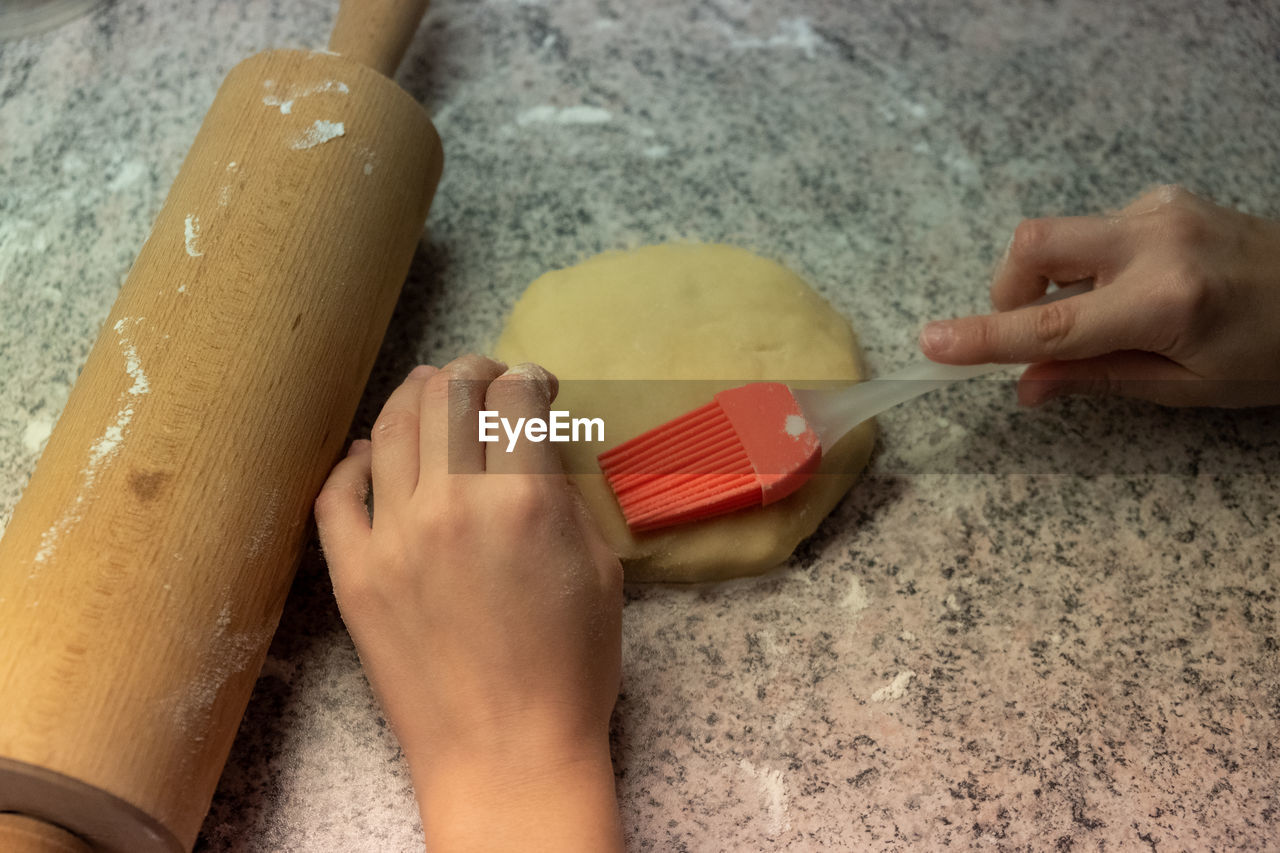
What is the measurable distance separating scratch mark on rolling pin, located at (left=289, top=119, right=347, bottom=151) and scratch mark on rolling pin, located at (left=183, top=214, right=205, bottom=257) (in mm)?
131

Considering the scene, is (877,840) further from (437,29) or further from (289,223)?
(437,29)

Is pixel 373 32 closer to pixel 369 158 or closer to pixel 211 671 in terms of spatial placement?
pixel 369 158

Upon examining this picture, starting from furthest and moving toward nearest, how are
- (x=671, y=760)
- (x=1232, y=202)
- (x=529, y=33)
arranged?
(x=529, y=33), (x=1232, y=202), (x=671, y=760)

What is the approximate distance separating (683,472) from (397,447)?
0.29 meters

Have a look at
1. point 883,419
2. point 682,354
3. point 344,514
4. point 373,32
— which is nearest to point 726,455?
point 682,354

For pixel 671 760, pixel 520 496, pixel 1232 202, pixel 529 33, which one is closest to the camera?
pixel 520 496

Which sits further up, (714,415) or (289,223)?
(289,223)

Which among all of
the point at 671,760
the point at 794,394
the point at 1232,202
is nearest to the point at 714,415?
the point at 794,394

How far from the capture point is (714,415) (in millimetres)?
992

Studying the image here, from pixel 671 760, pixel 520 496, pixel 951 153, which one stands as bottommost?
pixel 671 760

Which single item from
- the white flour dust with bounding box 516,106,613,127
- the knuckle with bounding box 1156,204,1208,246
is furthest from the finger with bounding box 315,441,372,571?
the knuckle with bounding box 1156,204,1208,246

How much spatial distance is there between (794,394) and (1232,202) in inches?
32.1

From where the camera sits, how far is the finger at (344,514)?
885 mm

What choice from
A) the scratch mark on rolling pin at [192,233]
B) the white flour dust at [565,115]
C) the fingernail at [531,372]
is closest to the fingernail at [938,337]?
the fingernail at [531,372]
